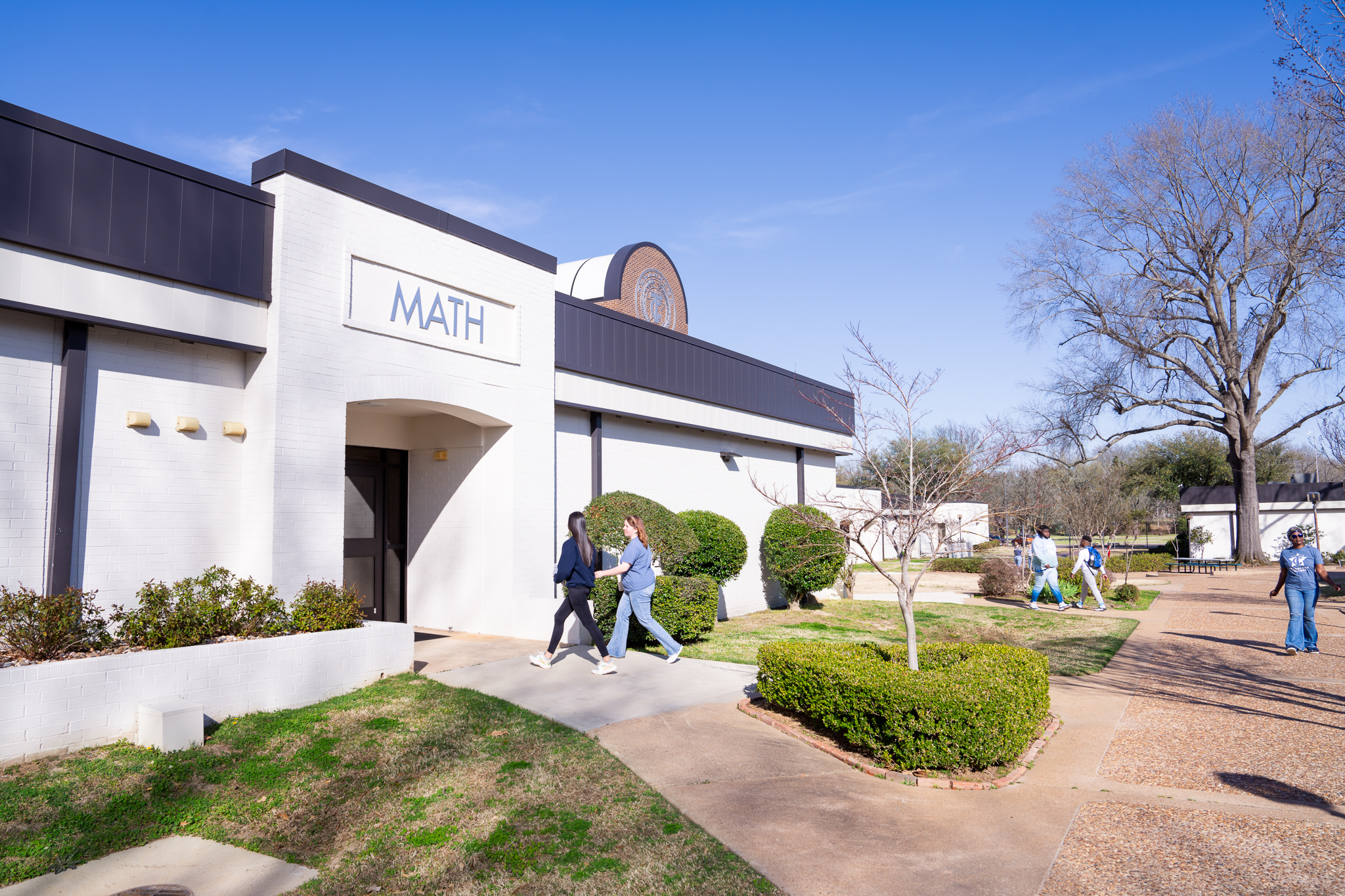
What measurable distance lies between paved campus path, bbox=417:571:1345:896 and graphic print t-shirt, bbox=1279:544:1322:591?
1.42 m

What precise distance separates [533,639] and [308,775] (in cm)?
469

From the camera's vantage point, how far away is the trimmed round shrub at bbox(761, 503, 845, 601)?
1486 cm

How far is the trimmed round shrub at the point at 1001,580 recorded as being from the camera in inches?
724

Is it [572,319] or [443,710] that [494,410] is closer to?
[572,319]

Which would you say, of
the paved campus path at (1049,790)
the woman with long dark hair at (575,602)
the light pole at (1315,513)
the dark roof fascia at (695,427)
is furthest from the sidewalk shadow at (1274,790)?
the light pole at (1315,513)

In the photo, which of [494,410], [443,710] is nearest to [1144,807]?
[443,710]

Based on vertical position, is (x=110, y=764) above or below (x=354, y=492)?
below

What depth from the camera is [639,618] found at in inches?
338

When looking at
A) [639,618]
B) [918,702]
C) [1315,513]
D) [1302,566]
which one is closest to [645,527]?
[639,618]

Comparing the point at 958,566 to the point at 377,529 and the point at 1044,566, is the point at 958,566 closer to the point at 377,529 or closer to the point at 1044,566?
the point at 1044,566

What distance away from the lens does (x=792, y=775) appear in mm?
5367

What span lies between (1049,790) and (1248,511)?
27.9 metres

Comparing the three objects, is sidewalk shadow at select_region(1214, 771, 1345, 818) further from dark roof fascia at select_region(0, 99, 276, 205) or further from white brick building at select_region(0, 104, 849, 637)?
dark roof fascia at select_region(0, 99, 276, 205)

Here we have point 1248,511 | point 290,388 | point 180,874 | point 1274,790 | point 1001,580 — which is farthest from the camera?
point 1248,511
